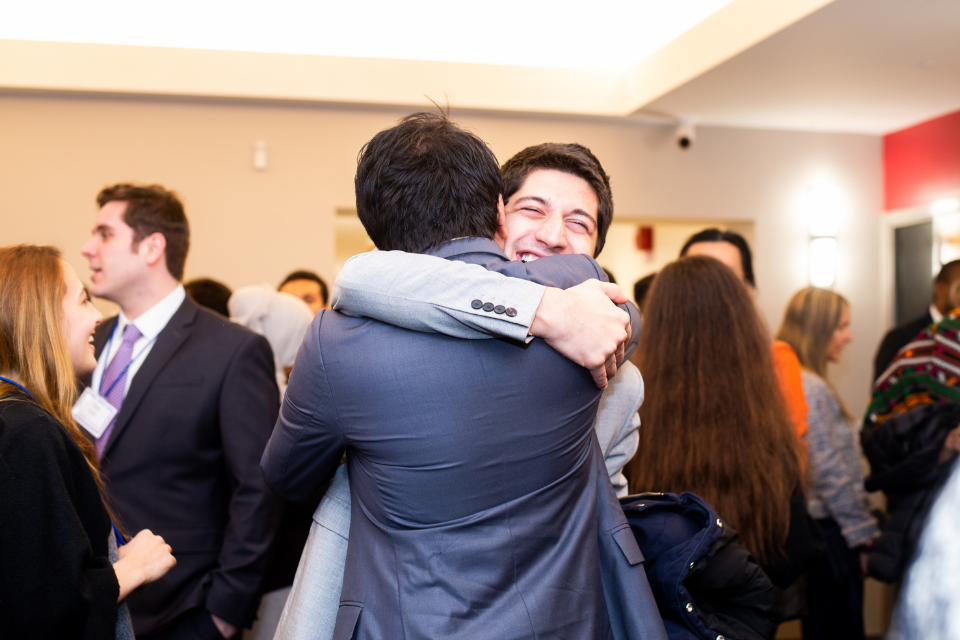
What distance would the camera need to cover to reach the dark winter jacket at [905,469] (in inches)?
110

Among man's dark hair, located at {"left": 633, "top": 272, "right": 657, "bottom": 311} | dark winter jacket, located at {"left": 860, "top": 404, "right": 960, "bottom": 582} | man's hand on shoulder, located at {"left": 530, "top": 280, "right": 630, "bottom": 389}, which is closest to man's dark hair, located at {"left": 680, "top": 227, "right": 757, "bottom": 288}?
man's dark hair, located at {"left": 633, "top": 272, "right": 657, "bottom": 311}

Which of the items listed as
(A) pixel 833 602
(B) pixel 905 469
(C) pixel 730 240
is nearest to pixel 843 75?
(C) pixel 730 240

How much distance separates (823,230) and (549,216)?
4754 mm

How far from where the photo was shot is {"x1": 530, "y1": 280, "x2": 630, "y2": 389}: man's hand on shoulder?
110cm

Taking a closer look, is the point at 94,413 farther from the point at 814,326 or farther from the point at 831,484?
the point at 814,326

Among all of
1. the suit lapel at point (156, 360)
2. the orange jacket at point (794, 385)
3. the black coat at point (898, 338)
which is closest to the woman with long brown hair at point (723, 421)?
the orange jacket at point (794, 385)

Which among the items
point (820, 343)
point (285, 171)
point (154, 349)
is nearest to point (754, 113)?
point (820, 343)

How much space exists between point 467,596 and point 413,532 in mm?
119

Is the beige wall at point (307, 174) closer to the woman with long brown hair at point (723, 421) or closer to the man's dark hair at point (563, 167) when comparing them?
the woman with long brown hair at point (723, 421)

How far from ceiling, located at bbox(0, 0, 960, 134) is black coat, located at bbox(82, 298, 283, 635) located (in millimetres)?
3305

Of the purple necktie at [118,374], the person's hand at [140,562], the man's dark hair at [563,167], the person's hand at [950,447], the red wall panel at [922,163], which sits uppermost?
the red wall panel at [922,163]

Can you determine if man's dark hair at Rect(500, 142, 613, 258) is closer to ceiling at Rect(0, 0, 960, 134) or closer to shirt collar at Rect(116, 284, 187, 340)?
shirt collar at Rect(116, 284, 187, 340)

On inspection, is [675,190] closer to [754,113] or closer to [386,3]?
[754,113]

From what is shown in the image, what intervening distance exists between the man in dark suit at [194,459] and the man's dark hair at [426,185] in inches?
46.1
